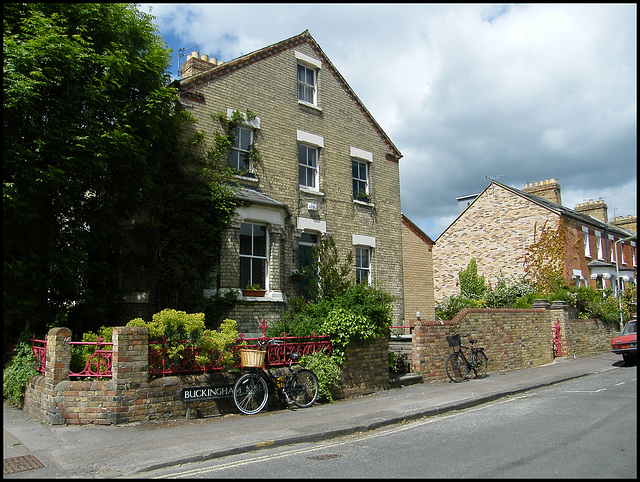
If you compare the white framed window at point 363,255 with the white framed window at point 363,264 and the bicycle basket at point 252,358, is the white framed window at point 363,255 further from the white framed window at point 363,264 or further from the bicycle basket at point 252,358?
the bicycle basket at point 252,358

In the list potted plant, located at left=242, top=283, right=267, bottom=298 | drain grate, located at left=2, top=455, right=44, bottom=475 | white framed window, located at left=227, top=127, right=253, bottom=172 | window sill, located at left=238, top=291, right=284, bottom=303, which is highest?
white framed window, located at left=227, top=127, right=253, bottom=172

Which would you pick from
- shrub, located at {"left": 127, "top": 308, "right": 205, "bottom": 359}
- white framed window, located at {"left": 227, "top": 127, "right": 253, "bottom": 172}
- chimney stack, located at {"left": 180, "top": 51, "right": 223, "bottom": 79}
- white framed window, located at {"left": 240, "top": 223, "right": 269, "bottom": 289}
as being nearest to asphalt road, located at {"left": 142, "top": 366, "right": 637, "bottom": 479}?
shrub, located at {"left": 127, "top": 308, "right": 205, "bottom": 359}

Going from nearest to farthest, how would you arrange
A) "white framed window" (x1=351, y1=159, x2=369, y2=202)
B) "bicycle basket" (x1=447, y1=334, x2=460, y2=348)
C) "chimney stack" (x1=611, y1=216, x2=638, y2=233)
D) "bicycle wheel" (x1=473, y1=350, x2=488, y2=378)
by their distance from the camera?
"bicycle basket" (x1=447, y1=334, x2=460, y2=348)
"bicycle wheel" (x1=473, y1=350, x2=488, y2=378)
"white framed window" (x1=351, y1=159, x2=369, y2=202)
"chimney stack" (x1=611, y1=216, x2=638, y2=233)

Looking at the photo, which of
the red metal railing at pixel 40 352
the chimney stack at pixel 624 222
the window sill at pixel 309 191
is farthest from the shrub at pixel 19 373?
the chimney stack at pixel 624 222

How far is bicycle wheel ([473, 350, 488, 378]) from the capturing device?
607 inches

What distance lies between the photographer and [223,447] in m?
7.33

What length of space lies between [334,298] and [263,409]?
3.49 meters

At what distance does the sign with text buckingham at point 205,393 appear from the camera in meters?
9.20

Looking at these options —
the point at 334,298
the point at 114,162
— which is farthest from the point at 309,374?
the point at 114,162

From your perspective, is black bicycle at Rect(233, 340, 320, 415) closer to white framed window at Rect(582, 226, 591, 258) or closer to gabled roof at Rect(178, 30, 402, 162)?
gabled roof at Rect(178, 30, 402, 162)

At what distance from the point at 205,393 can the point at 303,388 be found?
2.23 m

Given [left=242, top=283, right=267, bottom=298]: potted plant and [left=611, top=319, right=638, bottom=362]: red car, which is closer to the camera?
[left=242, top=283, right=267, bottom=298]: potted plant

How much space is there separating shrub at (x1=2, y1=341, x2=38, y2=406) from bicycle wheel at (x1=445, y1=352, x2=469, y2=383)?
1043cm

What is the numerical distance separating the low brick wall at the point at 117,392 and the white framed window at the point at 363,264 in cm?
959
